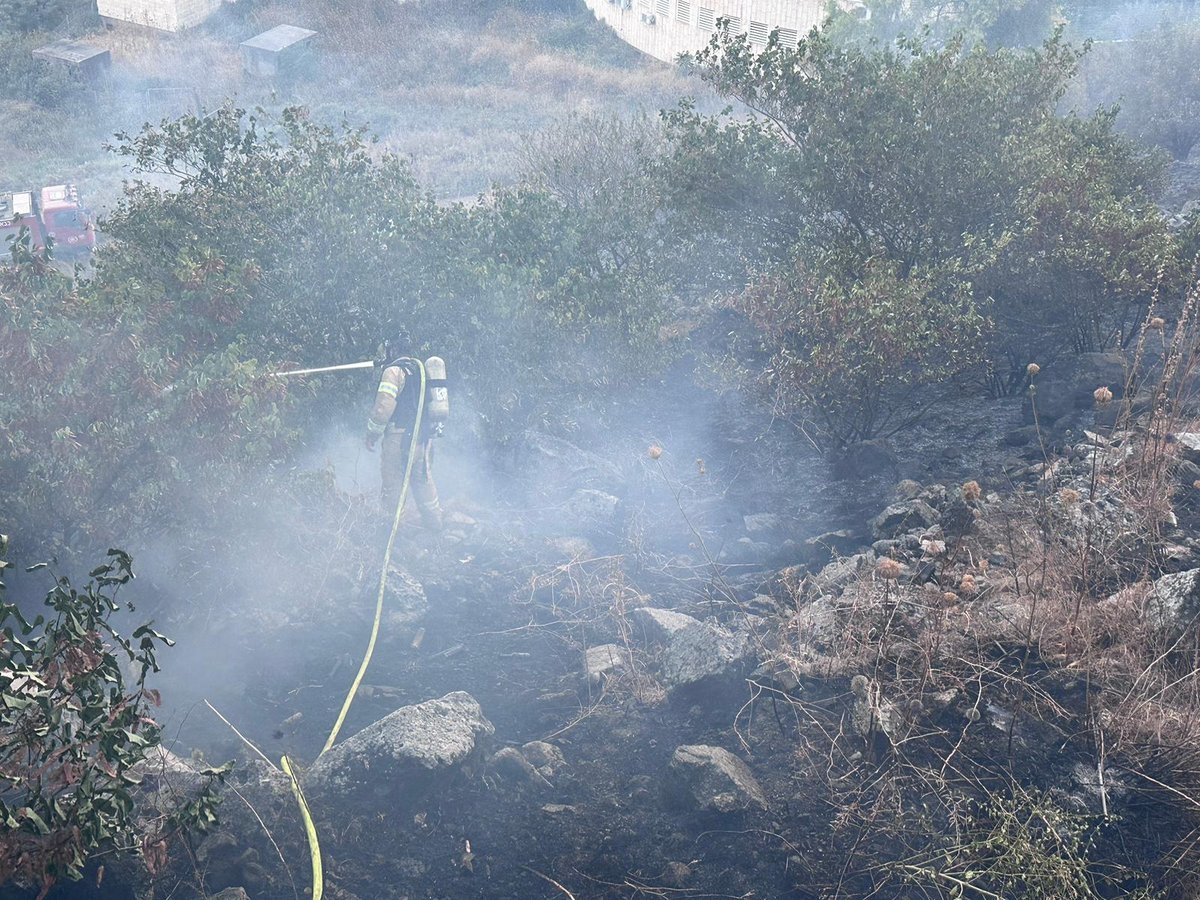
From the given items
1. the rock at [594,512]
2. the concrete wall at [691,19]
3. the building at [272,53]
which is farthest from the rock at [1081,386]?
the building at [272,53]

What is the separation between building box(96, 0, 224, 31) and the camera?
31203mm

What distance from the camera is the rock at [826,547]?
798 cm

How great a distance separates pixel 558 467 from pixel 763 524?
8.31 feet

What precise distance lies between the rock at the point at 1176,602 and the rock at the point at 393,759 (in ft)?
13.8

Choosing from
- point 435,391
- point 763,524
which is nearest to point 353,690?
point 435,391

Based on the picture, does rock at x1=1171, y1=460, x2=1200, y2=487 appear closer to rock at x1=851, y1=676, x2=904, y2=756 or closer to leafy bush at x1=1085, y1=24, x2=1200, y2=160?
rock at x1=851, y1=676, x2=904, y2=756

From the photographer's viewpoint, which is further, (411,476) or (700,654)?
(411,476)

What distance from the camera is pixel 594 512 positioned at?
30.5ft

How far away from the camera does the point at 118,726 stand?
13.5 feet

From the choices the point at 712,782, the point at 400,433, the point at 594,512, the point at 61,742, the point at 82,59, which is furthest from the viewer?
the point at 82,59

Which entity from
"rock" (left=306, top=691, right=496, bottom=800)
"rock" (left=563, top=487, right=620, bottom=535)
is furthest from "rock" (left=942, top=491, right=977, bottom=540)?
"rock" (left=306, top=691, right=496, bottom=800)

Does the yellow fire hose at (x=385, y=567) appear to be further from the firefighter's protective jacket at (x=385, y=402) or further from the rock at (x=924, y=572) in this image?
the rock at (x=924, y=572)

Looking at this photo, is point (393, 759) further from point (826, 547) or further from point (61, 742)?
point (826, 547)

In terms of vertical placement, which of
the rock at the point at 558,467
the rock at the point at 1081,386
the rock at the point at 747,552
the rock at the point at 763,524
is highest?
the rock at the point at 1081,386
